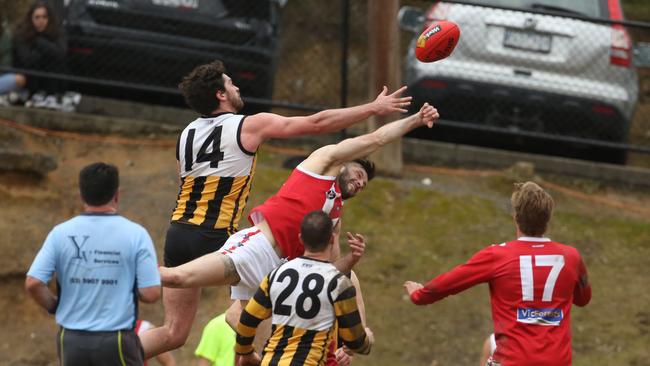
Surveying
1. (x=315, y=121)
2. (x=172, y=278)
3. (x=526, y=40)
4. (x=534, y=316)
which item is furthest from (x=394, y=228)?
(x=534, y=316)

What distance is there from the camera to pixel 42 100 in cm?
1393

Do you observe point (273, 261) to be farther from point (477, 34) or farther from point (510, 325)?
point (477, 34)

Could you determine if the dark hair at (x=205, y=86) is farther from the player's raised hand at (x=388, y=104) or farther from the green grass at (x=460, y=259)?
the green grass at (x=460, y=259)

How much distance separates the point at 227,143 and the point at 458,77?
5.35m

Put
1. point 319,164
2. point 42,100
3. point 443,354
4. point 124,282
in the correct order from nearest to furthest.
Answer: point 124,282, point 319,164, point 443,354, point 42,100

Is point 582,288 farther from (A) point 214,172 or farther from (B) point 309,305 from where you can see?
(A) point 214,172

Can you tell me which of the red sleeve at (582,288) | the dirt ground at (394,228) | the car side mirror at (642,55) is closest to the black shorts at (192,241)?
the red sleeve at (582,288)

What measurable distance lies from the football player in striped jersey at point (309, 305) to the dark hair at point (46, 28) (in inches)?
268

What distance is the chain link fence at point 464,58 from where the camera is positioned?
1304 cm

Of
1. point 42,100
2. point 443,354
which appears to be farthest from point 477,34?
point 42,100

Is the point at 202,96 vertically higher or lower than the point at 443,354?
higher

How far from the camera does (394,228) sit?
1264 centimetres

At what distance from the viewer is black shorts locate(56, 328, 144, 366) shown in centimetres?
741

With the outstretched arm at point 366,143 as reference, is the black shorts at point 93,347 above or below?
below
